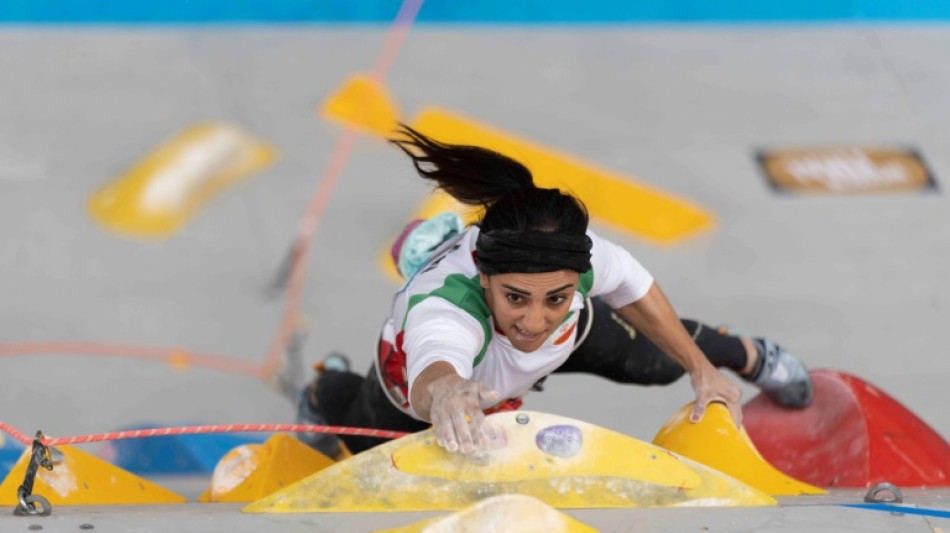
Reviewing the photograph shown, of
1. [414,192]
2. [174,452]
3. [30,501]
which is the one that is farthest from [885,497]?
[414,192]

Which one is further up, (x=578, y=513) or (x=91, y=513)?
(x=91, y=513)

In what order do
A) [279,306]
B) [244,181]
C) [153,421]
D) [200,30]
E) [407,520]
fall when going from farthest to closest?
[200,30] < [244,181] < [279,306] < [153,421] < [407,520]

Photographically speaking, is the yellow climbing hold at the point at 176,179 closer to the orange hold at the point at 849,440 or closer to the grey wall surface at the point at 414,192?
the grey wall surface at the point at 414,192

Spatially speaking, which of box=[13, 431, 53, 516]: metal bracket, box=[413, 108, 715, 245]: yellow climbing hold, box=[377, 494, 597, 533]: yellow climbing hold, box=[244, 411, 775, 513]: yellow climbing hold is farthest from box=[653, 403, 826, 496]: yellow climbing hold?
box=[413, 108, 715, 245]: yellow climbing hold

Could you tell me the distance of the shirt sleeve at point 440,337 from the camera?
7.12ft

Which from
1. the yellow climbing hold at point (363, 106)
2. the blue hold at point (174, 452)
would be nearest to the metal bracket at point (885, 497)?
the blue hold at point (174, 452)

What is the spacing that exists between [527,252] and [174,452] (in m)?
1.50

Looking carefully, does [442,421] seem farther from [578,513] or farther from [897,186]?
[897,186]

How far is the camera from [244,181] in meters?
4.86

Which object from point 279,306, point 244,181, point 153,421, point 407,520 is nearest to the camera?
point 407,520

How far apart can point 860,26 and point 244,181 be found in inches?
107

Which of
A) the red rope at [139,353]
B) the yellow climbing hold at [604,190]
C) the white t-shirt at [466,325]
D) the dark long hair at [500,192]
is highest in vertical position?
the yellow climbing hold at [604,190]

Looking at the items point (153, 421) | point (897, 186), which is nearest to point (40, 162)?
point (153, 421)

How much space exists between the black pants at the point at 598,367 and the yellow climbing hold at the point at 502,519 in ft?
3.04
